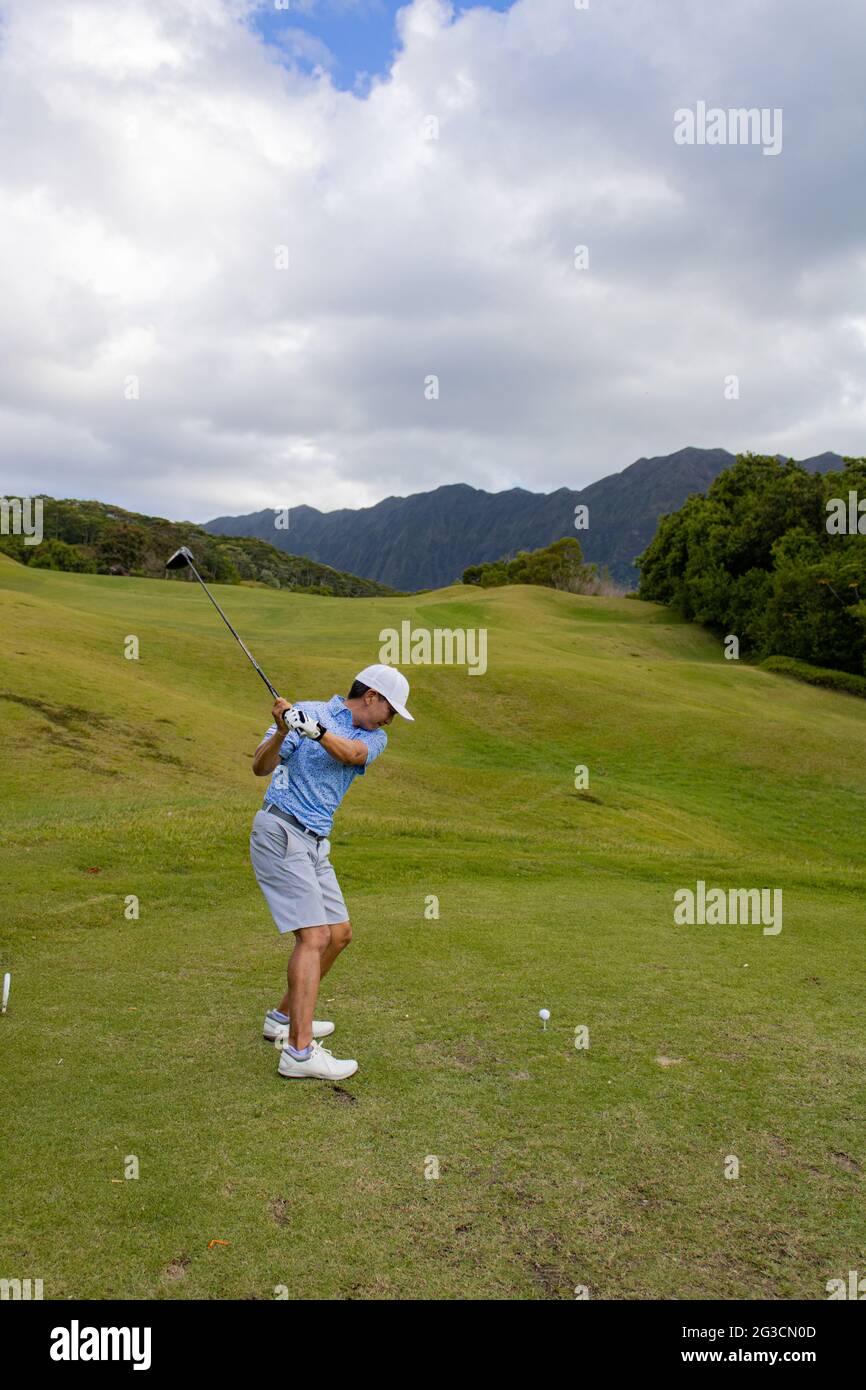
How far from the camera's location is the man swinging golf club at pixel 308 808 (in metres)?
6.21

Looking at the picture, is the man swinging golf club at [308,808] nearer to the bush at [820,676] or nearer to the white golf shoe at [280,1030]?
the white golf shoe at [280,1030]

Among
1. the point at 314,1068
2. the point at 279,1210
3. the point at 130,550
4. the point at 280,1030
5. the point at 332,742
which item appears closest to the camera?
the point at 279,1210

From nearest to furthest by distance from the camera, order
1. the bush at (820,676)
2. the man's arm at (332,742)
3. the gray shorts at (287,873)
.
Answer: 1. the man's arm at (332,742)
2. the gray shorts at (287,873)
3. the bush at (820,676)

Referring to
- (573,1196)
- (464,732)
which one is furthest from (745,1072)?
(464,732)

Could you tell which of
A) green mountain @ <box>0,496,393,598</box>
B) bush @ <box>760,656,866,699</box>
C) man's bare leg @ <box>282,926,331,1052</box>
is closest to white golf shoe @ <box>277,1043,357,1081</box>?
man's bare leg @ <box>282,926,331,1052</box>

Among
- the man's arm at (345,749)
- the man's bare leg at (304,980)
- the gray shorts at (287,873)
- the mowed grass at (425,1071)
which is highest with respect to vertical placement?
the man's arm at (345,749)

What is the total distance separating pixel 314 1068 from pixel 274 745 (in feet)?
6.84

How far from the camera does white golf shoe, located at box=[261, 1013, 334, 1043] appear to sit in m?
6.43

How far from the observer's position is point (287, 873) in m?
6.31

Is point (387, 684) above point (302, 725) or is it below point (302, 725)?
above

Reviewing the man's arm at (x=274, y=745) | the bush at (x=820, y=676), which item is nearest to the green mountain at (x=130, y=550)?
the bush at (x=820, y=676)

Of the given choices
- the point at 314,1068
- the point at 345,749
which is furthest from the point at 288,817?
the point at 314,1068

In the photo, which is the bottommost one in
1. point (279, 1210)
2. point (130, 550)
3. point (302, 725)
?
point (279, 1210)

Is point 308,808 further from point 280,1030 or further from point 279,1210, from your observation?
point 279,1210
